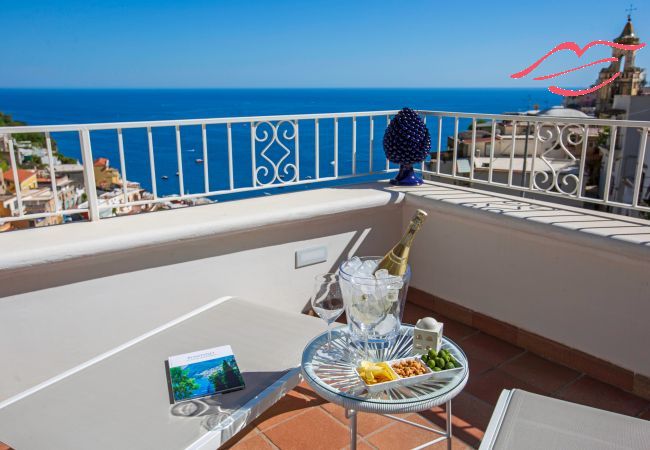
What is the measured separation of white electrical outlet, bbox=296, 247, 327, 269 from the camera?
9.88ft

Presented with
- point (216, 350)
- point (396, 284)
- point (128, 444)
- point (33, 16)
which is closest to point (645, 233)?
point (396, 284)

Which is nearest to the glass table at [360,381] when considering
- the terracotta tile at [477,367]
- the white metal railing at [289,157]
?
the terracotta tile at [477,367]

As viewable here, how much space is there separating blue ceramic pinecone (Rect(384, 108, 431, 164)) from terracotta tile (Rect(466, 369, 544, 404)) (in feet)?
5.00

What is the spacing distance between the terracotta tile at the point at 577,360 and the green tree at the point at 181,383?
1984 mm

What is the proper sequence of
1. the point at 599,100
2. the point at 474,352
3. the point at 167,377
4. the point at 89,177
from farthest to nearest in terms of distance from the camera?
the point at 599,100
the point at 474,352
the point at 89,177
the point at 167,377

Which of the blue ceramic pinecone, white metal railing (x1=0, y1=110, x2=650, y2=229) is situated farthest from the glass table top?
the blue ceramic pinecone

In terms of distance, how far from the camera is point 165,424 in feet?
4.57

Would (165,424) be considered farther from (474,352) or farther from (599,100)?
(599,100)

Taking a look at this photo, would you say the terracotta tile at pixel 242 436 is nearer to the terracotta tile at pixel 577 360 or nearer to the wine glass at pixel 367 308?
the wine glass at pixel 367 308

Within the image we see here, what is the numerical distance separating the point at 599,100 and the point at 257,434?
82.5 ft

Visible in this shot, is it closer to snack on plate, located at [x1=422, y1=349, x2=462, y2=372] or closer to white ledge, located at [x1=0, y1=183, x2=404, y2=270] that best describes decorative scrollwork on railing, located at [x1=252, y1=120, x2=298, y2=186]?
white ledge, located at [x1=0, y1=183, x2=404, y2=270]

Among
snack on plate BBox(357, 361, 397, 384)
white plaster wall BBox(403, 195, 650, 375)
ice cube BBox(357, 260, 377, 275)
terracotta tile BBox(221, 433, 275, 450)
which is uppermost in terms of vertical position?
ice cube BBox(357, 260, 377, 275)

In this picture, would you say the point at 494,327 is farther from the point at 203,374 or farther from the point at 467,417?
the point at 203,374

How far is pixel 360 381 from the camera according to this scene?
1.43 metres
